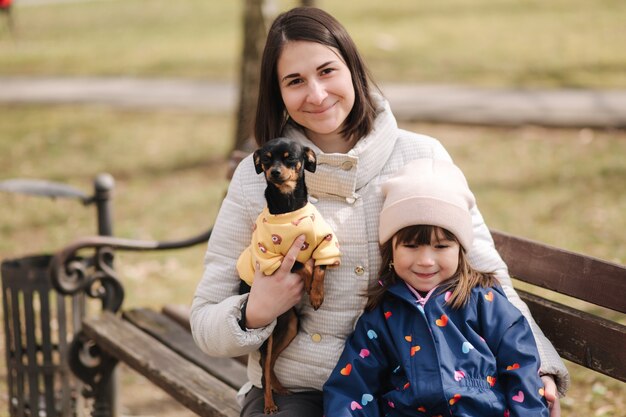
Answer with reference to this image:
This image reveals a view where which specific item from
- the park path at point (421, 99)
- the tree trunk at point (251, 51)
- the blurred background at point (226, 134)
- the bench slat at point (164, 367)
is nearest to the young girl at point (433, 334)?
the bench slat at point (164, 367)

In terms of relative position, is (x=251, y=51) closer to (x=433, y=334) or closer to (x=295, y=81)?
(x=295, y=81)

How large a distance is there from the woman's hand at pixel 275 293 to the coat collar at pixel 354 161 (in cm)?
29

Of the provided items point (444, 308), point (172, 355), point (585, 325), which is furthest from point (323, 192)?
point (172, 355)

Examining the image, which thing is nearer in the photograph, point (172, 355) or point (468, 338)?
point (468, 338)

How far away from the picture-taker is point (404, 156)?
2875 millimetres

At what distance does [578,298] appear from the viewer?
289 cm

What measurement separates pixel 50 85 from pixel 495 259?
12.3 metres

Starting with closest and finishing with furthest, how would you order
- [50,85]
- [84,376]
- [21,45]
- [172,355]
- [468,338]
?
[468,338] < [172,355] < [84,376] < [50,85] < [21,45]

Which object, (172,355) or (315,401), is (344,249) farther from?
(172,355)

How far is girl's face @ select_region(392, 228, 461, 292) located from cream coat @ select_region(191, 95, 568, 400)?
7.1 inches

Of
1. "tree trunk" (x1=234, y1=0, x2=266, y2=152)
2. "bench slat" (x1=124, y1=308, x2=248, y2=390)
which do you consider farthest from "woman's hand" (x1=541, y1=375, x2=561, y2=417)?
"tree trunk" (x1=234, y1=0, x2=266, y2=152)

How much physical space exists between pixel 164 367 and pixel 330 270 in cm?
128

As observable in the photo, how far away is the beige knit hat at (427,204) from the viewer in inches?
99.9

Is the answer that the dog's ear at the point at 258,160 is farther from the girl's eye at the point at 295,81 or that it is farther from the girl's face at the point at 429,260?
the girl's face at the point at 429,260
